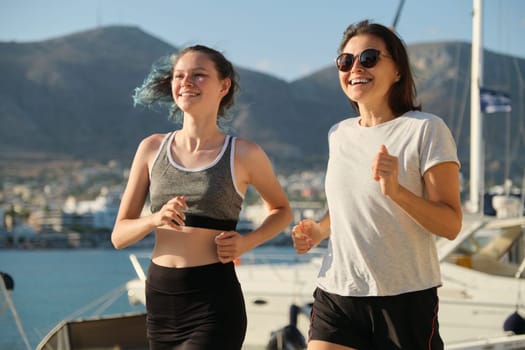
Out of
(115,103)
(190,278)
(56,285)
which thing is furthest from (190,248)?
(115,103)

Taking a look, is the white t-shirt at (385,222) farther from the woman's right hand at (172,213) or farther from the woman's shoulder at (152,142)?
the woman's shoulder at (152,142)

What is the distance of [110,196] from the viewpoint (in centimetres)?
10369

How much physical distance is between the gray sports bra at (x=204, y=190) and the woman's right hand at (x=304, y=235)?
0.21 m

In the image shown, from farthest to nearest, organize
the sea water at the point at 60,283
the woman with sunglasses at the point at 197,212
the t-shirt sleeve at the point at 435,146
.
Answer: the sea water at the point at 60,283, the woman with sunglasses at the point at 197,212, the t-shirt sleeve at the point at 435,146

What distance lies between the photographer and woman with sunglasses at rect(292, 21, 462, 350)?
200 cm

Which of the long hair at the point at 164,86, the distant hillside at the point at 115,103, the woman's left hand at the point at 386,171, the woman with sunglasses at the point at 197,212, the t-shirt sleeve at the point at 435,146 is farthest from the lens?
the distant hillside at the point at 115,103

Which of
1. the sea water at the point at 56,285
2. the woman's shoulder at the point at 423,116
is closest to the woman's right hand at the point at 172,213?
the woman's shoulder at the point at 423,116

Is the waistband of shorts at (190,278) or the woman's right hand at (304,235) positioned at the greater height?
the woman's right hand at (304,235)

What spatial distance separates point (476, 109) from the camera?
49.0 feet

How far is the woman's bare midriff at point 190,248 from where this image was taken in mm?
2314

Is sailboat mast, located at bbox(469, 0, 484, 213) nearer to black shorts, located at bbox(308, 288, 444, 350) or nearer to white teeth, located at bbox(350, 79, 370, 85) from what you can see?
white teeth, located at bbox(350, 79, 370, 85)

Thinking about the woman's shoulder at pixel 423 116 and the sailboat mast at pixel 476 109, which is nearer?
the woman's shoulder at pixel 423 116

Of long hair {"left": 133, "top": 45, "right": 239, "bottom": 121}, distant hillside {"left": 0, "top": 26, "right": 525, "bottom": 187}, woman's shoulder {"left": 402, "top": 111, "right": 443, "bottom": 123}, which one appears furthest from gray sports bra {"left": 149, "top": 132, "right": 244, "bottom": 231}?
distant hillside {"left": 0, "top": 26, "right": 525, "bottom": 187}

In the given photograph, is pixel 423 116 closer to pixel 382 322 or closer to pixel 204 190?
pixel 382 322
